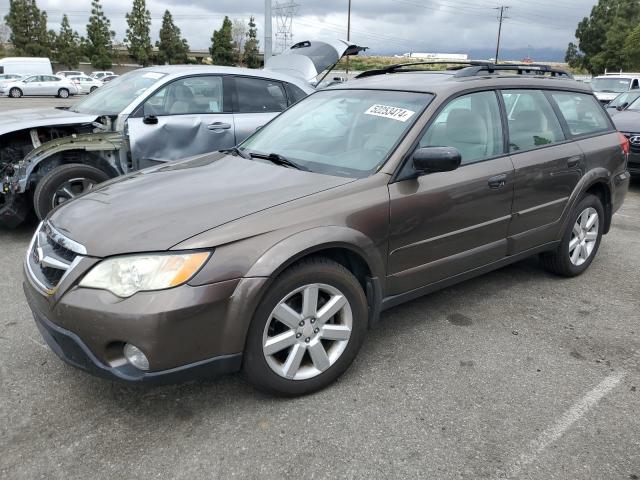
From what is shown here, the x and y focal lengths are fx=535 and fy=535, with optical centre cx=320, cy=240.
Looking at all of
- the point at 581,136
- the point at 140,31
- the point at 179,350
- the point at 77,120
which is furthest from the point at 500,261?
the point at 140,31

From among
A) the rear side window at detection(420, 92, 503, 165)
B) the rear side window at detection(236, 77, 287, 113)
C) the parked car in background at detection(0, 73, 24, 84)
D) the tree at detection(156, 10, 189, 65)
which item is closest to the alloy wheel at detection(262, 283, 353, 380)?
the rear side window at detection(420, 92, 503, 165)

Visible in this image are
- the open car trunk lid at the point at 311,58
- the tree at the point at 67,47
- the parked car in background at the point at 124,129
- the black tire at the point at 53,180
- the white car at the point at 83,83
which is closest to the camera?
the black tire at the point at 53,180

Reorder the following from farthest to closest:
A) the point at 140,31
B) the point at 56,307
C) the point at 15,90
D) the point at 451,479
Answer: the point at 140,31
the point at 15,90
the point at 56,307
the point at 451,479

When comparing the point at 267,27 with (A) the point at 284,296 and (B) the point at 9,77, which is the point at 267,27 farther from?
(B) the point at 9,77

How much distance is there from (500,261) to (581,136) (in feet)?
4.54

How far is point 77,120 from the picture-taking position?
551cm

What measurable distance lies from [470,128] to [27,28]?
67149 mm

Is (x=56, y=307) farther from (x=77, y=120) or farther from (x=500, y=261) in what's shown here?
(x=77, y=120)

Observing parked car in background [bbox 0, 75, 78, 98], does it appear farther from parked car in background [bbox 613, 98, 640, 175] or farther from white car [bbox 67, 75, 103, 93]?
parked car in background [bbox 613, 98, 640, 175]

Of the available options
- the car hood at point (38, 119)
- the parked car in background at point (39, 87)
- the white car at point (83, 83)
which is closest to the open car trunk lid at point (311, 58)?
the car hood at point (38, 119)

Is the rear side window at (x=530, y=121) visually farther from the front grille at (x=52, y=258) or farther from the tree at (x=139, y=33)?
the tree at (x=139, y=33)

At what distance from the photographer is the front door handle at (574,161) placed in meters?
4.06

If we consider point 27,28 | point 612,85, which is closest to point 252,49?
point 27,28

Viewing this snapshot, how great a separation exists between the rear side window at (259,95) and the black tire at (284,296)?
390 cm
